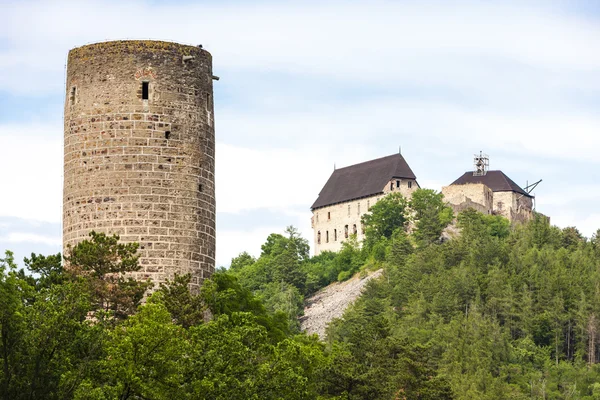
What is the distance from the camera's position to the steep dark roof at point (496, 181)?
166 meters

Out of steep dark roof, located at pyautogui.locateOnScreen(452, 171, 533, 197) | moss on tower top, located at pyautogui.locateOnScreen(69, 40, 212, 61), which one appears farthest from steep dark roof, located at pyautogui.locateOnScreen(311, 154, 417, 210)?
moss on tower top, located at pyautogui.locateOnScreen(69, 40, 212, 61)

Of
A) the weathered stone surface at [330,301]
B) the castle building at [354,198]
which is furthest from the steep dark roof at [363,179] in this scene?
the weathered stone surface at [330,301]

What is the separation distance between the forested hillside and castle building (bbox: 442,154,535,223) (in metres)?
3.68

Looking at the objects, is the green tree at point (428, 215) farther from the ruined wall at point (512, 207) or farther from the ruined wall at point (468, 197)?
the ruined wall at point (512, 207)

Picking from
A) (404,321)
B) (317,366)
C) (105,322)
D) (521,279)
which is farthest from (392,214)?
(105,322)

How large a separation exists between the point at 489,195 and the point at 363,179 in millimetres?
14379

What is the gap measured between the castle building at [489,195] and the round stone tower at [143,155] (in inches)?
4422

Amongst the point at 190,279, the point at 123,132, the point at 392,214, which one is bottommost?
the point at 190,279

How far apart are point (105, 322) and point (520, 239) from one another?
112 m

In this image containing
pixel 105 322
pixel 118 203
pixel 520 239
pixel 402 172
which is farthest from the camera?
pixel 402 172

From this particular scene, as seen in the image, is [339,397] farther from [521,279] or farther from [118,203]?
[521,279]

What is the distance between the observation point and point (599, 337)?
13100 cm

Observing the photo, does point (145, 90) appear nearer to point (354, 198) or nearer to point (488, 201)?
point (488, 201)

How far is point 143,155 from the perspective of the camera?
153ft
